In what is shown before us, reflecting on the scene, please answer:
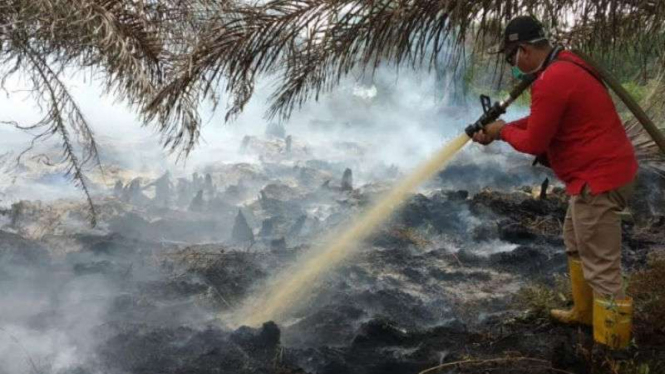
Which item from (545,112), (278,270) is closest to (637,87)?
(278,270)

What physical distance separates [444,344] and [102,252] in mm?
3392

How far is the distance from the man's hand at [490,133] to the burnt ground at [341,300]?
1.17 metres

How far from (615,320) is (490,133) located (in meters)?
1.20

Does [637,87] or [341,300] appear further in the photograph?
[637,87]

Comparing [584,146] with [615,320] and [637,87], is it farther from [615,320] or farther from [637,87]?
[637,87]

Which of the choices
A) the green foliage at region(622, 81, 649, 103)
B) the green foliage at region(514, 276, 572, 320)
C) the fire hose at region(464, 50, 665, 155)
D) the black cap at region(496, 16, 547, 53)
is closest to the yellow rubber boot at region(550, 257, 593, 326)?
the green foliage at region(514, 276, 572, 320)

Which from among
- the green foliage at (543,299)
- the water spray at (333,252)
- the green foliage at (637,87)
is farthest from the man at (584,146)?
the green foliage at (637,87)

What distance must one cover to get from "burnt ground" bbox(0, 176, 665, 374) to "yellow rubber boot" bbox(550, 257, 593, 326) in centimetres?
8

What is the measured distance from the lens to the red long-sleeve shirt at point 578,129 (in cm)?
316

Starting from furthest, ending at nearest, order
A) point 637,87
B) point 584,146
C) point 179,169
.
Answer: point 179,169, point 637,87, point 584,146

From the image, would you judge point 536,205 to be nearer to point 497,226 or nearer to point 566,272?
point 497,226

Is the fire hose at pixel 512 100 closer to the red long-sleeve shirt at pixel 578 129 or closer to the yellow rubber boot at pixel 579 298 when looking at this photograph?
the red long-sleeve shirt at pixel 578 129

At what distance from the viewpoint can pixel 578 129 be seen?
326cm

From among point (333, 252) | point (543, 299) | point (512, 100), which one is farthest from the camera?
point (333, 252)
